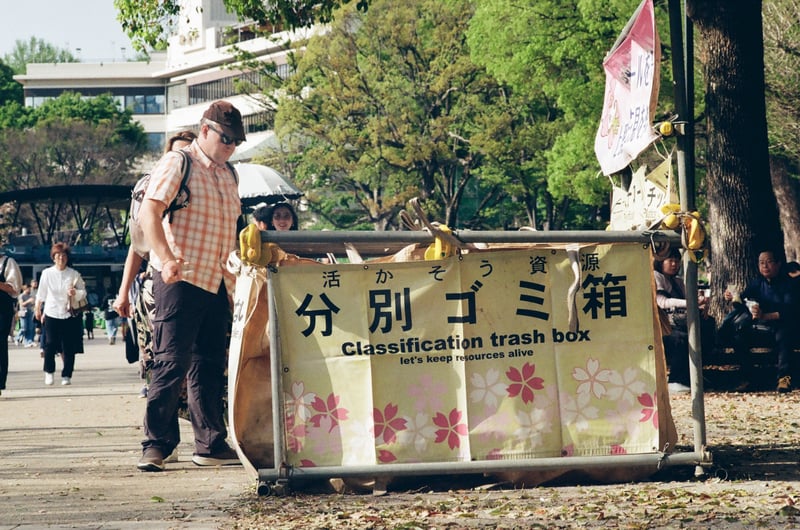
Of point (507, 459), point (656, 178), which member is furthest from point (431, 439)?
point (656, 178)

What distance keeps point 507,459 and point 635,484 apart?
68 cm

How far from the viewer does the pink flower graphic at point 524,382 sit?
6250 mm

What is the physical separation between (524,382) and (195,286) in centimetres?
203

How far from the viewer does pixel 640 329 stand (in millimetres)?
6359

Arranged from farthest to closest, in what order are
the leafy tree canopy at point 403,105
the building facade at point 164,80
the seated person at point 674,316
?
the building facade at point 164,80 < the leafy tree canopy at point 403,105 < the seated person at point 674,316

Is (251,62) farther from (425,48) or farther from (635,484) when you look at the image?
(635,484)

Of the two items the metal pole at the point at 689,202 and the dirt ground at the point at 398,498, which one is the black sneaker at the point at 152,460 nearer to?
the dirt ground at the point at 398,498

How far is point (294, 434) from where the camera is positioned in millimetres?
6207

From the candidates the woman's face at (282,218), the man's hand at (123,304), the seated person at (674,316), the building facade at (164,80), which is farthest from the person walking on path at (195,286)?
the building facade at (164,80)

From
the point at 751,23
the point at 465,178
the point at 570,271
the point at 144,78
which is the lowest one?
the point at 570,271

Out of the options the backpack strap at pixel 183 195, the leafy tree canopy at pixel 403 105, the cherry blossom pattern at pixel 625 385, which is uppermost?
the leafy tree canopy at pixel 403 105

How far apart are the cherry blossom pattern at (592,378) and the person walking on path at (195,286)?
2.18m

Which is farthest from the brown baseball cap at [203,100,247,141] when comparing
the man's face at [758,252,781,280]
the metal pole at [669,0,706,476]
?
the man's face at [758,252,781,280]

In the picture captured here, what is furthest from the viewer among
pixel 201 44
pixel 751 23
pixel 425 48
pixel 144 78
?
pixel 144 78
